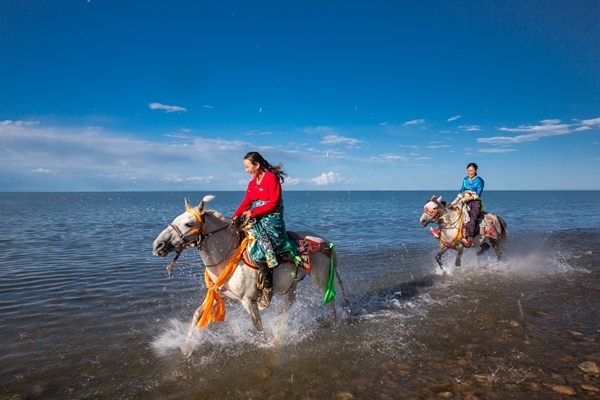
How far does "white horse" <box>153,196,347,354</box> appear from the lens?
5.25 m

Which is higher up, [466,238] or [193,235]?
[193,235]

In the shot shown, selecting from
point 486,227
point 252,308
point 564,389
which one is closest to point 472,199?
point 486,227

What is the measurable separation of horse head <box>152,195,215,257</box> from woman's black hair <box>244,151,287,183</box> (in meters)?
1.11

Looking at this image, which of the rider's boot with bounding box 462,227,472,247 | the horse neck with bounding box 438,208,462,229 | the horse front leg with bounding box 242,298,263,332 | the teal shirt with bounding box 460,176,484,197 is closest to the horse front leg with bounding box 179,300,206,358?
the horse front leg with bounding box 242,298,263,332

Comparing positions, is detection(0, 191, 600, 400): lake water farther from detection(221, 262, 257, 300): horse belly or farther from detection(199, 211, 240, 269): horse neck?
detection(221, 262, 257, 300): horse belly

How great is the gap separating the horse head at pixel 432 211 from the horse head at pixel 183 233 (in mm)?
8649

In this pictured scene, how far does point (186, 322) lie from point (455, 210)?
9.68 meters

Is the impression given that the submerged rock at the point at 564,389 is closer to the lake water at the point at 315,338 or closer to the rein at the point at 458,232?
the lake water at the point at 315,338

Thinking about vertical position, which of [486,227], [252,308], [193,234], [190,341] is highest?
[193,234]

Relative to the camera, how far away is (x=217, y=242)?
19.1 ft

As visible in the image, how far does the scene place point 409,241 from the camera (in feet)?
67.3

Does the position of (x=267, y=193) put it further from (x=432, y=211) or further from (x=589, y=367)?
(x=432, y=211)

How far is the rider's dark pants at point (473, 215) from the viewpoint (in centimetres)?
1210

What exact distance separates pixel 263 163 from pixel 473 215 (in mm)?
9277
